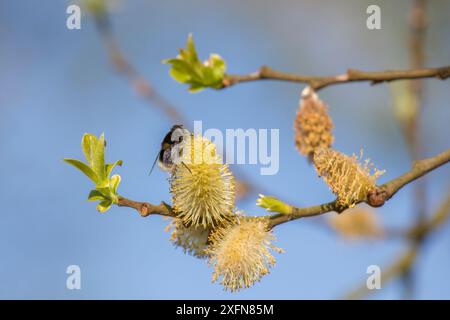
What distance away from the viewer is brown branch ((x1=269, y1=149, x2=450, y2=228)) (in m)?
1.31

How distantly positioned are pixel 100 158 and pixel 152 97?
4.26 feet

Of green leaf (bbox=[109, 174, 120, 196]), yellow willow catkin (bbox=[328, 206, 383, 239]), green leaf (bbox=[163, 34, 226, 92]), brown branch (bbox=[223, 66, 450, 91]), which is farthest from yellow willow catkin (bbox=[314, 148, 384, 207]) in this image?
yellow willow catkin (bbox=[328, 206, 383, 239])

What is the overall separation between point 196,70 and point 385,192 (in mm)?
488

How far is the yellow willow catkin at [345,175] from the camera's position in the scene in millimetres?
1363

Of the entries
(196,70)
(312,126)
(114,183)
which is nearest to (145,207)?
(114,183)

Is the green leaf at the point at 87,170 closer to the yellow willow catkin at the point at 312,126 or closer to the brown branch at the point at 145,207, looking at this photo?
the brown branch at the point at 145,207

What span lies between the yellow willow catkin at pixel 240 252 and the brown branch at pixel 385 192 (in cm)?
10

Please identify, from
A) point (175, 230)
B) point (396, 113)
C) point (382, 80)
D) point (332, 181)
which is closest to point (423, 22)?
point (396, 113)

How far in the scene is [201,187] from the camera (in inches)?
57.8

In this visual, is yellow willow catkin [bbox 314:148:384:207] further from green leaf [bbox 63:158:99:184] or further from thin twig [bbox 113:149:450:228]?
green leaf [bbox 63:158:99:184]

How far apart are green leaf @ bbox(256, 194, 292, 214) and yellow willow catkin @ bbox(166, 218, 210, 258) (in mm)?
185

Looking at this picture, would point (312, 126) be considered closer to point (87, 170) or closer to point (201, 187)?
point (201, 187)

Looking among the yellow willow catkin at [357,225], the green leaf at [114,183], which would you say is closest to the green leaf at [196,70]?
the green leaf at [114,183]
